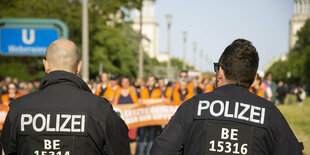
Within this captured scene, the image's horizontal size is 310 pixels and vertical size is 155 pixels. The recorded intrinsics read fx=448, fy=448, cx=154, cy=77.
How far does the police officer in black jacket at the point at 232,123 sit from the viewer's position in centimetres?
289

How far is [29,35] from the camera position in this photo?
12.0 m

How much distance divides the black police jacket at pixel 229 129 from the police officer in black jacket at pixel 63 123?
380 millimetres

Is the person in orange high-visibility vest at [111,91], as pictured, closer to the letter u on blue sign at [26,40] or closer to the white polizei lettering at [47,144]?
the letter u on blue sign at [26,40]

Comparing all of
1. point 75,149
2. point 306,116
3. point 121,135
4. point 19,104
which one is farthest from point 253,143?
point 306,116

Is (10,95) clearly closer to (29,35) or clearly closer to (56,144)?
(29,35)

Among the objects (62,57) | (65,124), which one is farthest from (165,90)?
(65,124)

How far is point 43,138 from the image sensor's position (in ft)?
10.3

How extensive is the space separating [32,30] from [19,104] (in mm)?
9013

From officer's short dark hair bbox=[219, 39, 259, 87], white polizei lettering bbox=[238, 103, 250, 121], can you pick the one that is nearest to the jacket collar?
officer's short dark hair bbox=[219, 39, 259, 87]

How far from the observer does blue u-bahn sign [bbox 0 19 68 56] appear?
1167 cm

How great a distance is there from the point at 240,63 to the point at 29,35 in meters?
9.85

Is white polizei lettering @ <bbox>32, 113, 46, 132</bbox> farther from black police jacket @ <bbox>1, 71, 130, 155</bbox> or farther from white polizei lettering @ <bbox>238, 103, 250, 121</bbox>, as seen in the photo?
white polizei lettering @ <bbox>238, 103, 250, 121</bbox>

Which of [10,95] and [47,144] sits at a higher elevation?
[47,144]

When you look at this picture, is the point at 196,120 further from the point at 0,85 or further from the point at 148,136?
the point at 0,85
